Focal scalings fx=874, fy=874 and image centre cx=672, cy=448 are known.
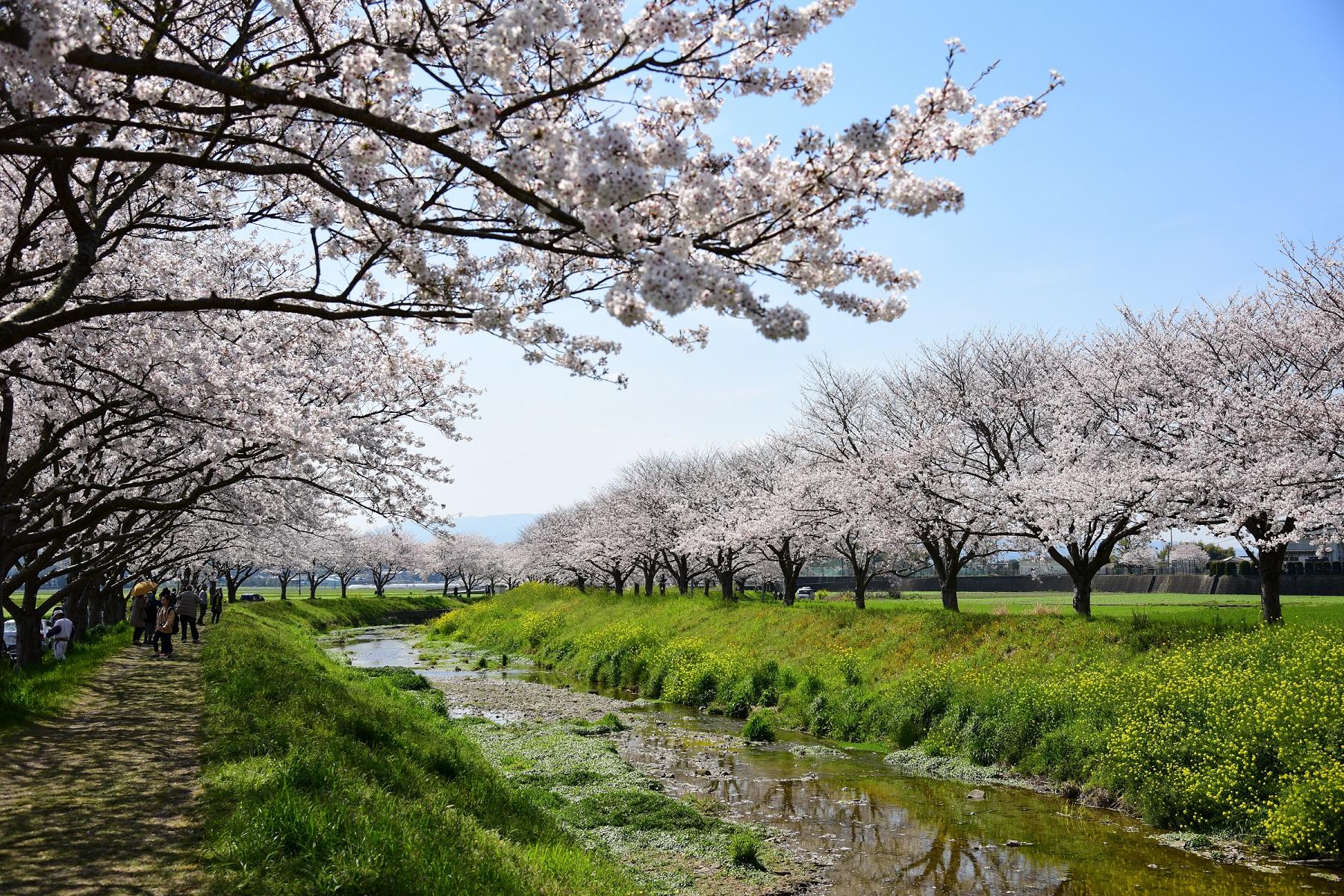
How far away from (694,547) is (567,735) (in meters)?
23.7

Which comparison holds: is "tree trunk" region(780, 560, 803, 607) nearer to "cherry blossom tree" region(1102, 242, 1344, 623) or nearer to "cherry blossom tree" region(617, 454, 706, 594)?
"cherry blossom tree" region(617, 454, 706, 594)

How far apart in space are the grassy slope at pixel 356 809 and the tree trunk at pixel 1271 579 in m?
15.4

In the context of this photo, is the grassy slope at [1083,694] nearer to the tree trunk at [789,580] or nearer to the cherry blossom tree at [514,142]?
the tree trunk at [789,580]

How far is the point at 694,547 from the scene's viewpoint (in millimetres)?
Result: 42688

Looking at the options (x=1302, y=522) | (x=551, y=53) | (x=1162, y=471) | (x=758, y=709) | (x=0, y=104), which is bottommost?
(x=758, y=709)

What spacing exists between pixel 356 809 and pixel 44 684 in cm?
1014

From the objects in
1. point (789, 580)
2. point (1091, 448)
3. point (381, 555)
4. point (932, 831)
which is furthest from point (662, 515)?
point (381, 555)

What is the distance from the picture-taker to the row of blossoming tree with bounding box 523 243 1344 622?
16266mm

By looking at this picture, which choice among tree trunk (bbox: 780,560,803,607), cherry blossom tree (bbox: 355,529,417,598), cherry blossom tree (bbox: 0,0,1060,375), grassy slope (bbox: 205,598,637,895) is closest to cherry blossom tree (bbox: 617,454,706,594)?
tree trunk (bbox: 780,560,803,607)

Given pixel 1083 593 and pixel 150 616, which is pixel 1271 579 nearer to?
pixel 1083 593

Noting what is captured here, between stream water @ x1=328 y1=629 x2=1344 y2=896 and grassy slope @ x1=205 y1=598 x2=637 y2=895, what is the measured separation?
3.70 meters

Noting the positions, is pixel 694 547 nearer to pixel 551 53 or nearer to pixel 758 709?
pixel 758 709

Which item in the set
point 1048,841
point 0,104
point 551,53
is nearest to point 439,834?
point 551,53

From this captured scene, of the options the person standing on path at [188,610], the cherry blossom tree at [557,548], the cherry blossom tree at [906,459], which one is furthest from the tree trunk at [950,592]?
the cherry blossom tree at [557,548]
